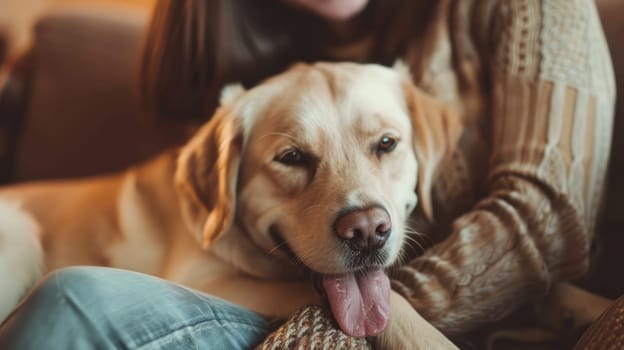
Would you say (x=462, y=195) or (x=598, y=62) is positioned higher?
(x=598, y=62)

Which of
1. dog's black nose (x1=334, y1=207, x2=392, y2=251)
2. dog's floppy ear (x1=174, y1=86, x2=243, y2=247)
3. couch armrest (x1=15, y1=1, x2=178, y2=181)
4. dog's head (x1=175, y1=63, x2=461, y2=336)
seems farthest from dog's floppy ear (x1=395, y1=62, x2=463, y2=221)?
couch armrest (x1=15, y1=1, x2=178, y2=181)

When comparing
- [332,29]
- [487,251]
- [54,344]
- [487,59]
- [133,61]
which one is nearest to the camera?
[54,344]

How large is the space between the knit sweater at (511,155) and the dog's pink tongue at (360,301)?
7cm

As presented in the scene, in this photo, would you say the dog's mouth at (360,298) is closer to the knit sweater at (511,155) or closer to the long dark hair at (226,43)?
the knit sweater at (511,155)

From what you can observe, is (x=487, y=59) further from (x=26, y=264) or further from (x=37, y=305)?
(x=26, y=264)

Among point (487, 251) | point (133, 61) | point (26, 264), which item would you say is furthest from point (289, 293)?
point (133, 61)

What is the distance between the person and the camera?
886 millimetres

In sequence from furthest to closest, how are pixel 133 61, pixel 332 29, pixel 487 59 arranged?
pixel 133 61 < pixel 332 29 < pixel 487 59

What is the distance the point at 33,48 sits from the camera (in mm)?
2289

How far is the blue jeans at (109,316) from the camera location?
33.0 inches

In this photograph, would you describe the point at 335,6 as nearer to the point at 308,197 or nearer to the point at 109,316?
the point at 308,197

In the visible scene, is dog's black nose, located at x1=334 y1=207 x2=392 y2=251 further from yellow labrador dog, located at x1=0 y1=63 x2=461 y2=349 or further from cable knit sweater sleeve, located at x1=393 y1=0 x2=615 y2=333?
cable knit sweater sleeve, located at x1=393 y1=0 x2=615 y2=333

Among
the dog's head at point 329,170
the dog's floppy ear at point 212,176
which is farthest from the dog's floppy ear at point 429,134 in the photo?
the dog's floppy ear at point 212,176

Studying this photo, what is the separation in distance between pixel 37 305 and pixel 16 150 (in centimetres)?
173
